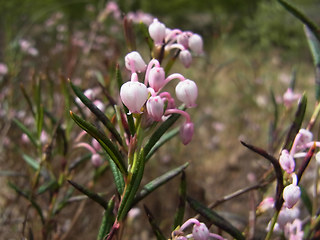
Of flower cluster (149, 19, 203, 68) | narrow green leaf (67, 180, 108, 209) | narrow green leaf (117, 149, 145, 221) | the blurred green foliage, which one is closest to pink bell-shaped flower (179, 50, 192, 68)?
flower cluster (149, 19, 203, 68)

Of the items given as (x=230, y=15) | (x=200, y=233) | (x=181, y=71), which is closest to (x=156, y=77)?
(x=200, y=233)

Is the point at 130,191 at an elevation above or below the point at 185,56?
below

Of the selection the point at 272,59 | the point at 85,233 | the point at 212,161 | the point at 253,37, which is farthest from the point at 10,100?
the point at 253,37

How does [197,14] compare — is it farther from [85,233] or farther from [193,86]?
[193,86]

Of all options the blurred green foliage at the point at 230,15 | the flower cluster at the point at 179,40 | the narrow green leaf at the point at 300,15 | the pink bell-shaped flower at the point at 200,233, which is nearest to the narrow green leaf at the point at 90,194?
the pink bell-shaped flower at the point at 200,233

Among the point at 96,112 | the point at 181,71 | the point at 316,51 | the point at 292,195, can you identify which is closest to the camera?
the point at 292,195

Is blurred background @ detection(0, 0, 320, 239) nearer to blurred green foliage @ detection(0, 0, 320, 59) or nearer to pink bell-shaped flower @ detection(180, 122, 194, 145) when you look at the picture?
blurred green foliage @ detection(0, 0, 320, 59)

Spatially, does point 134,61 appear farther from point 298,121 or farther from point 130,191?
point 298,121
